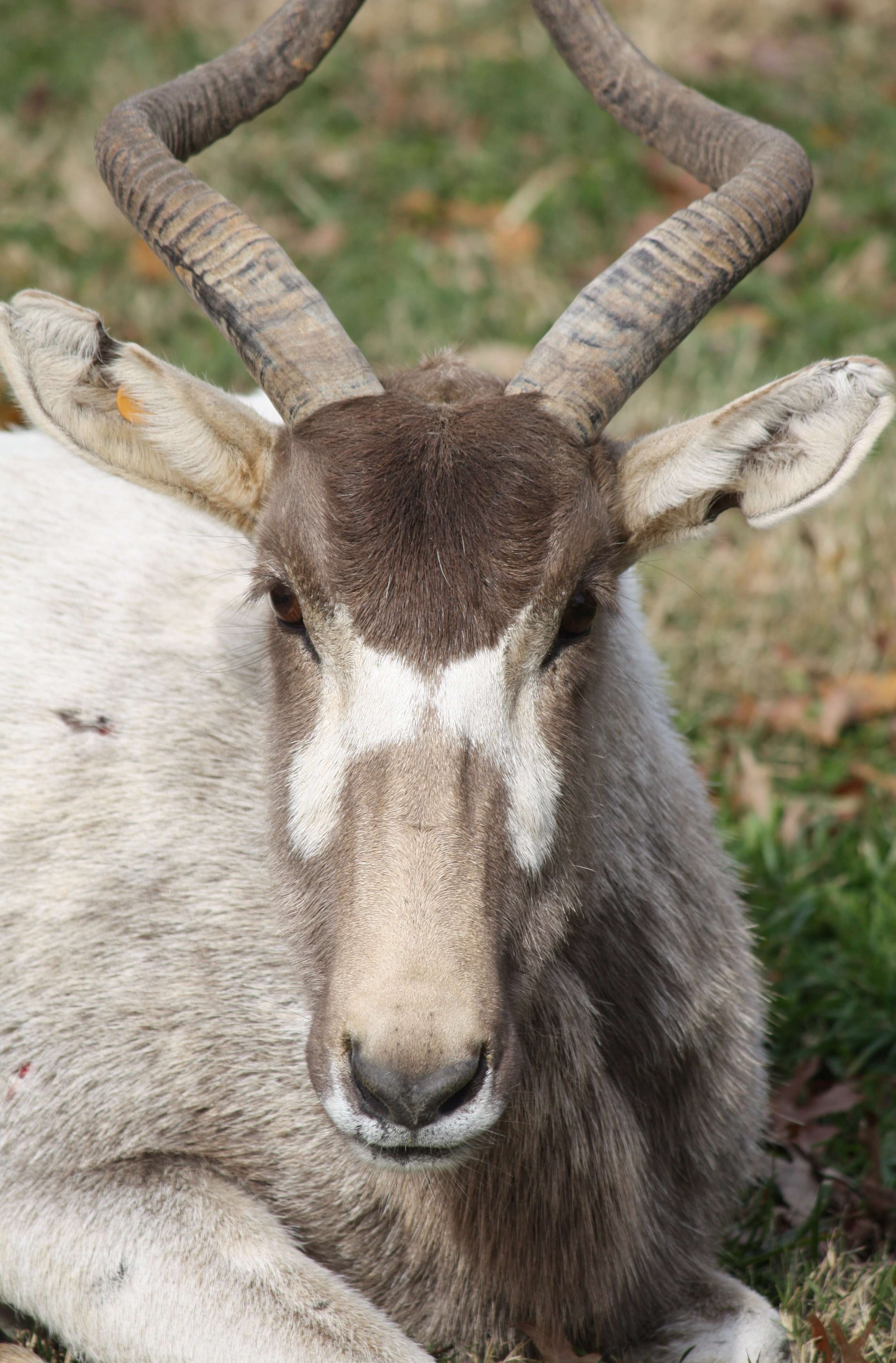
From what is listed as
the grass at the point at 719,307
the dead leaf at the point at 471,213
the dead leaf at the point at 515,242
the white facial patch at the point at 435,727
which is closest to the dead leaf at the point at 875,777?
the grass at the point at 719,307

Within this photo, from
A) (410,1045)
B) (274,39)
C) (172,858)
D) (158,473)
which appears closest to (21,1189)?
(172,858)

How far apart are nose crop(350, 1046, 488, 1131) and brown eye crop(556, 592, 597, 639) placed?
99 cm

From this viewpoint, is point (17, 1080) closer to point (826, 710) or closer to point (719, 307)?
point (826, 710)

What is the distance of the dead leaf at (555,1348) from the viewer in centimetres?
392

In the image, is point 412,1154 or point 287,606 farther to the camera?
point 287,606

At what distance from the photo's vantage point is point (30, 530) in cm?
486

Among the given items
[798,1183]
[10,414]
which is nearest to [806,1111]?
[798,1183]

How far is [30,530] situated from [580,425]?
1989 millimetres

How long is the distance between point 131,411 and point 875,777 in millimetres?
3540

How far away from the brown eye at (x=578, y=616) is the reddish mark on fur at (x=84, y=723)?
1.47m

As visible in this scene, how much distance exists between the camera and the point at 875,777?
6.22m

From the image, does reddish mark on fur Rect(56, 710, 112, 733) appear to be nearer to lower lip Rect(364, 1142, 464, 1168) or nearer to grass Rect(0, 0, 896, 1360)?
grass Rect(0, 0, 896, 1360)

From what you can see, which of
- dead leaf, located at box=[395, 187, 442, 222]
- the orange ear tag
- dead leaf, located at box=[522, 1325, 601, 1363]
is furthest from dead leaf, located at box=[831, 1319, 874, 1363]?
dead leaf, located at box=[395, 187, 442, 222]

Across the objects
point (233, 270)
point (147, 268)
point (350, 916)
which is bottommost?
point (147, 268)
